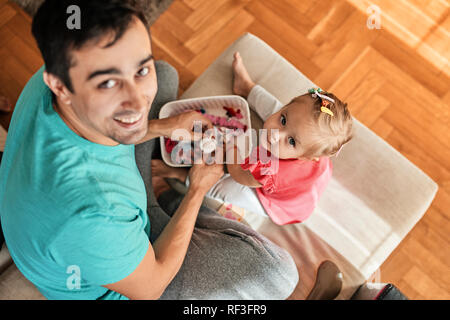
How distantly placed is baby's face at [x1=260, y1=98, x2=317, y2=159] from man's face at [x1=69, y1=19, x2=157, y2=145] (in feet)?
1.63

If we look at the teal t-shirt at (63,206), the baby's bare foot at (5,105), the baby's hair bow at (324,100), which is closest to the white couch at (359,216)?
the baby's hair bow at (324,100)

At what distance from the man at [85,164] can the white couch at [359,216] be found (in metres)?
0.55

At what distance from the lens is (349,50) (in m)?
1.88

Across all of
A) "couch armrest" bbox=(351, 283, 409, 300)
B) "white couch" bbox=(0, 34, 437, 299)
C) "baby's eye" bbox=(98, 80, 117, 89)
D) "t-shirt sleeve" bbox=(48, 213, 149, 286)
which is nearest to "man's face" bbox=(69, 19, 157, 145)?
"baby's eye" bbox=(98, 80, 117, 89)

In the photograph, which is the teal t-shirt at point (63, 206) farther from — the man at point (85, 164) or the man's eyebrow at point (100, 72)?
the man's eyebrow at point (100, 72)

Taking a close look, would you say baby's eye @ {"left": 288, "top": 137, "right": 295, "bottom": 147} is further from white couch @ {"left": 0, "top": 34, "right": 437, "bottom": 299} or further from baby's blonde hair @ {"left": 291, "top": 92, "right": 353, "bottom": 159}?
white couch @ {"left": 0, "top": 34, "right": 437, "bottom": 299}

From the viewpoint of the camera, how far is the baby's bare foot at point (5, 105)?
1.66m

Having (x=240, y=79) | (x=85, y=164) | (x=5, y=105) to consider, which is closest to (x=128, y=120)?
(x=85, y=164)

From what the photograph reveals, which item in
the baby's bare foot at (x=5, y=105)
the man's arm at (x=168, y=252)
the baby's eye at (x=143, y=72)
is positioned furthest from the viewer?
the baby's bare foot at (x=5, y=105)

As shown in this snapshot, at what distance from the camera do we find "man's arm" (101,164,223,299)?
0.87 m

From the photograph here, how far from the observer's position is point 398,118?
5.89ft

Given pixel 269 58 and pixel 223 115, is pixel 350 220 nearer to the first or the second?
pixel 223 115

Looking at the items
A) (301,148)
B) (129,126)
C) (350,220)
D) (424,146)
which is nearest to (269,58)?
(301,148)

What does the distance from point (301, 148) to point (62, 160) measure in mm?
723
